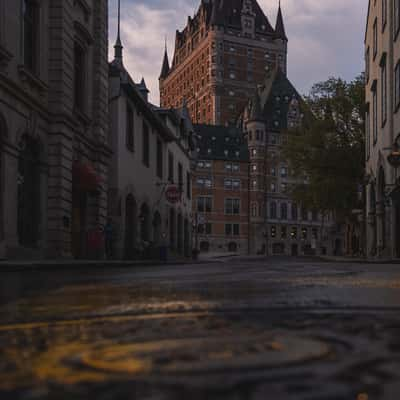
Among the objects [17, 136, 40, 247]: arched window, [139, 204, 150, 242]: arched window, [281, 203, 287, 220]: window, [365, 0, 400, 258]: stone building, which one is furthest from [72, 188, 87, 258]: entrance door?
[281, 203, 287, 220]: window

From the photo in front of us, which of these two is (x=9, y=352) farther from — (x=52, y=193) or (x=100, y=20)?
(x=100, y=20)

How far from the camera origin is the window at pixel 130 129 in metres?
26.4

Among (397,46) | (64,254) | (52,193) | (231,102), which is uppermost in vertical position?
(231,102)

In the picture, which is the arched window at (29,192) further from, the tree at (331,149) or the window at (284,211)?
the window at (284,211)

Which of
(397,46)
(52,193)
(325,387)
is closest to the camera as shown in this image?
(325,387)

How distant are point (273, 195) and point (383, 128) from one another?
71763 mm

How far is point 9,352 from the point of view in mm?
1588

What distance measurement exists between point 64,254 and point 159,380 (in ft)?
56.6

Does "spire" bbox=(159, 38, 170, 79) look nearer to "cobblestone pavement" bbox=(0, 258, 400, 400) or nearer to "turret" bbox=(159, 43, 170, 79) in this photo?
"turret" bbox=(159, 43, 170, 79)

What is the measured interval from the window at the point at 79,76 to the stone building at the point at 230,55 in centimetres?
9251

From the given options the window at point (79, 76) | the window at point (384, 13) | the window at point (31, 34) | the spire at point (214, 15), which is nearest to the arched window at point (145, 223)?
the window at point (79, 76)

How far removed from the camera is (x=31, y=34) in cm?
1733

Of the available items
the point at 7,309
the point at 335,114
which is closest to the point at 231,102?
the point at 335,114

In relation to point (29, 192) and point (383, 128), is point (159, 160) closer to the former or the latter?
point (383, 128)
